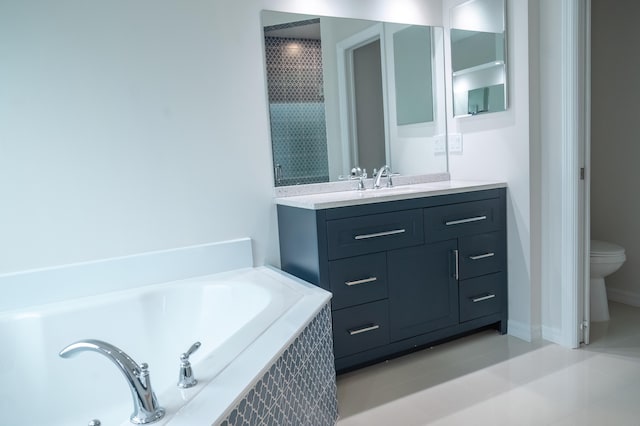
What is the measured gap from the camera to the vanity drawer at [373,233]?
222cm

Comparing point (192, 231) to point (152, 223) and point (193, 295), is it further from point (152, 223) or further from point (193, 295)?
point (193, 295)

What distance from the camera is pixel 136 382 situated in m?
1.15

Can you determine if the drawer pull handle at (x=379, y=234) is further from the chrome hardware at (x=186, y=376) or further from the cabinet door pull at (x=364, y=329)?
the chrome hardware at (x=186, y=376)

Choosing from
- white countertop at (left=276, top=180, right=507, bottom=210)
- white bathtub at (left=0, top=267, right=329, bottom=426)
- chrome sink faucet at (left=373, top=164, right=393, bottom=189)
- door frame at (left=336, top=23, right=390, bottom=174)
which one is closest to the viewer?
white bathtub at (left=0, top=267, right=329, bottom=426)

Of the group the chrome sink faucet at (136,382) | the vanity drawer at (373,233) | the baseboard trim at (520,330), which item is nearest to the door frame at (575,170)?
the baseboard trim at (520,330)

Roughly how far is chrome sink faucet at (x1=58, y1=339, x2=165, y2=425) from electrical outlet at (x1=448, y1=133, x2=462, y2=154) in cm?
233

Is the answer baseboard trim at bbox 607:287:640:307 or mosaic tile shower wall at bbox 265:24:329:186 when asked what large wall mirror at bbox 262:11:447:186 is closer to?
mosaic tile shower wall at bbox 265:24:329:186

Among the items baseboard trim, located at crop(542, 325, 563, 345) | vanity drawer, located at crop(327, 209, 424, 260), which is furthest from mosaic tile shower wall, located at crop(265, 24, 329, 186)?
baseboard trim, located at crop(542, 325, 563, 345)

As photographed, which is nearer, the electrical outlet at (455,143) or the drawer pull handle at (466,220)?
the drawer pull handle at (466,220)

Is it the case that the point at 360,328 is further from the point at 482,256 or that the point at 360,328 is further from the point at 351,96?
the point at 351,96

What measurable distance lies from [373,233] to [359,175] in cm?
60

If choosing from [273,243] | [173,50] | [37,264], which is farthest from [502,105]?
[37,264]

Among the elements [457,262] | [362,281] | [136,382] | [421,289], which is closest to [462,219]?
[457,262]

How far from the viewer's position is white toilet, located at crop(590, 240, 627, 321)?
2.81 m
